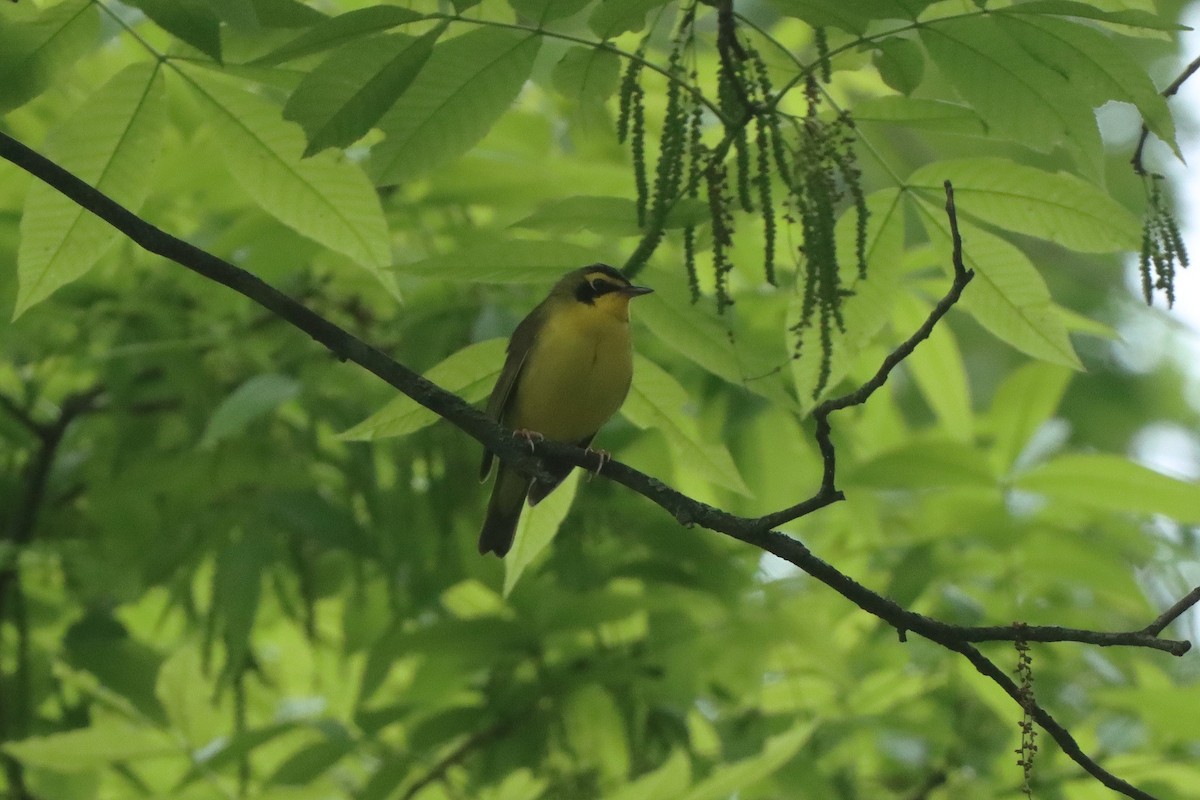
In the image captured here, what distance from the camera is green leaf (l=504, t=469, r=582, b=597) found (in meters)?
2.96

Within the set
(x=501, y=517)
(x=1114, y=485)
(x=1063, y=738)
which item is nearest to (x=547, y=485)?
(x=501, y=517)

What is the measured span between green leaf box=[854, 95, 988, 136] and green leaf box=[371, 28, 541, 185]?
69 centimetres

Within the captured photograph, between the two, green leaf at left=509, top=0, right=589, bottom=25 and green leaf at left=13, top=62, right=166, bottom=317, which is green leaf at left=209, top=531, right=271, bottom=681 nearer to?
green leaf at left=13, top=62, right=166, bottom=317

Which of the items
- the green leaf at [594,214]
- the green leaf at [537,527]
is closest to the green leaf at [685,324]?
the green leaf at [594,214]

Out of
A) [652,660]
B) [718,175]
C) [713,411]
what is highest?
[718,175]

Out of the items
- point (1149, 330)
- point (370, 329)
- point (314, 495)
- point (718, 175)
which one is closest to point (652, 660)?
point (314, 495)

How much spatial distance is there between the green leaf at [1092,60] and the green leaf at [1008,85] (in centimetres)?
2

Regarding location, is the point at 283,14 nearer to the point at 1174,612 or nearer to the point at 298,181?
the point at 298,181

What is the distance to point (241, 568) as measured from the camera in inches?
140

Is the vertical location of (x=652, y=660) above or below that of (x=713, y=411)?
below

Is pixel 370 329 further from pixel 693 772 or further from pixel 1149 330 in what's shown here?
pixel 1149 330

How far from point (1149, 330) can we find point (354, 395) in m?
8.25

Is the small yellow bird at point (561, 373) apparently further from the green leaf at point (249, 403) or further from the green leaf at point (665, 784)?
the green leaf at point (665, 784)

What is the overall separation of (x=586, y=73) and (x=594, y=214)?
0.28m
